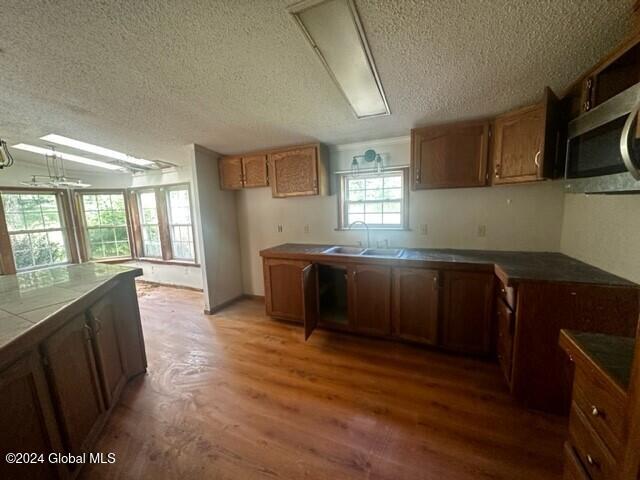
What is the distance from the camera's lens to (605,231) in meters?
1.71

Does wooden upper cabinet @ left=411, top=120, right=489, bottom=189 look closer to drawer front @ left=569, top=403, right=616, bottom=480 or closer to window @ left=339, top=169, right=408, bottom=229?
window @ left=339, top=169, right=408, bottom=229

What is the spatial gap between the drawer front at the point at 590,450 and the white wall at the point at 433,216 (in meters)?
2.04

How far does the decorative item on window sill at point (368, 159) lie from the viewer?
287 cm

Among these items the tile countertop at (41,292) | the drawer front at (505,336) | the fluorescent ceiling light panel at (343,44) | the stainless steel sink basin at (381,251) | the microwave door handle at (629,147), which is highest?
the fluorescent ceiling light panel at (343,44)

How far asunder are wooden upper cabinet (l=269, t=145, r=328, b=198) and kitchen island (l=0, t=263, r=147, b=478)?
178 centimetres

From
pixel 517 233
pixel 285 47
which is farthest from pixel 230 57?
pixel 517 233

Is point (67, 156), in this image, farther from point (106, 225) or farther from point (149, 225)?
point (149, 225)

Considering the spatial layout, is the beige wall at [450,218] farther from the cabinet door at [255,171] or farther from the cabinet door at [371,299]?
the cabinet door at [371,299]

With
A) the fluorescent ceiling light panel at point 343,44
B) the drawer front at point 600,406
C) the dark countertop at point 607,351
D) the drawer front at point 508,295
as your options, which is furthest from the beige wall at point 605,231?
the fluorescent ceiling light panel at point 343,44

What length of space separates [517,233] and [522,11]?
75.2 inches

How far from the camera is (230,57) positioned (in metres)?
1.55

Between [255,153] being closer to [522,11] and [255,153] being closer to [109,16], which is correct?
[109,16]

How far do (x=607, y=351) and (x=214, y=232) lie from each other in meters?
3.62

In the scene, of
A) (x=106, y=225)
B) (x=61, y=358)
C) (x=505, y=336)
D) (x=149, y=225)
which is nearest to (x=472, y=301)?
(x=505, y=336)
